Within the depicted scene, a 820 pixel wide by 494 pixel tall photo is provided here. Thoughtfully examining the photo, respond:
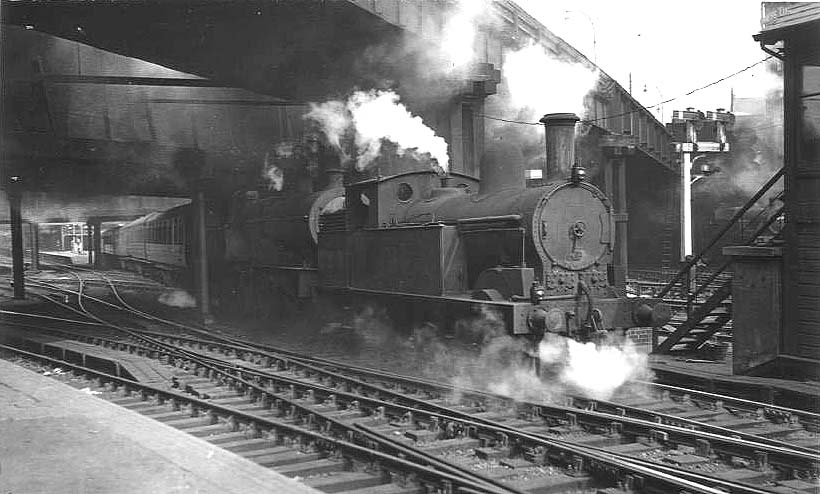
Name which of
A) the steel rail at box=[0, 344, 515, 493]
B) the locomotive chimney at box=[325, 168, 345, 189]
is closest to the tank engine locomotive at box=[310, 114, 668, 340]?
the steel rail at box=[0, 344, 515, 493]

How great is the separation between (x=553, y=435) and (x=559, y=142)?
12.7 ft

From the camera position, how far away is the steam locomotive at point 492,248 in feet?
29.1

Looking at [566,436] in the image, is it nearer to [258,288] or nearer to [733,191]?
[258,288]

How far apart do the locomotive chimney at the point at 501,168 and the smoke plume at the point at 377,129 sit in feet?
14.8

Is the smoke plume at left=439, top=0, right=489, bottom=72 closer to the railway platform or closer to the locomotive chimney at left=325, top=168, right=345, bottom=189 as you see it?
the locomotive chimney at left=325, top=168, right=345, bottom=189

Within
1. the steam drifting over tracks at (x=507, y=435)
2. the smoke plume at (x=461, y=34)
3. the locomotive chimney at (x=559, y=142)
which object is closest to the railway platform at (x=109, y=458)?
the steam drifting over tracks at (x=507, y=435)

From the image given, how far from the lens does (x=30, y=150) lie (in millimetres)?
16562

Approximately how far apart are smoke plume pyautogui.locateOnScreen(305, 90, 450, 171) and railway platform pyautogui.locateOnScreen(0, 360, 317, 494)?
31.8ft

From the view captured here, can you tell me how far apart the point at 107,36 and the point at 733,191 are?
20.0 metres

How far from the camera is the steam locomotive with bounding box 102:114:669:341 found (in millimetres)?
8883

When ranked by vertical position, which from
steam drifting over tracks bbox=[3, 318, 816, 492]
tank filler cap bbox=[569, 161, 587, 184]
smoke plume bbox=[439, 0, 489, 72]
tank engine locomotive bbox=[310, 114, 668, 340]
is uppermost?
smoke plume bbox=[439, 0, 489, 72]

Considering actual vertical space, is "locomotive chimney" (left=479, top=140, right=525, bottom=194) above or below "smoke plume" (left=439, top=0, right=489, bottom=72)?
below

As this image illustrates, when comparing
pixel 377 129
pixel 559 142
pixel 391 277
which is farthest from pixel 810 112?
pixel 377 129

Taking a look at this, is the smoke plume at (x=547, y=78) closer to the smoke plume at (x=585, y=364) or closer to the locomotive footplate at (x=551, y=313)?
the locomotive footplate at (x=551, y=313)
